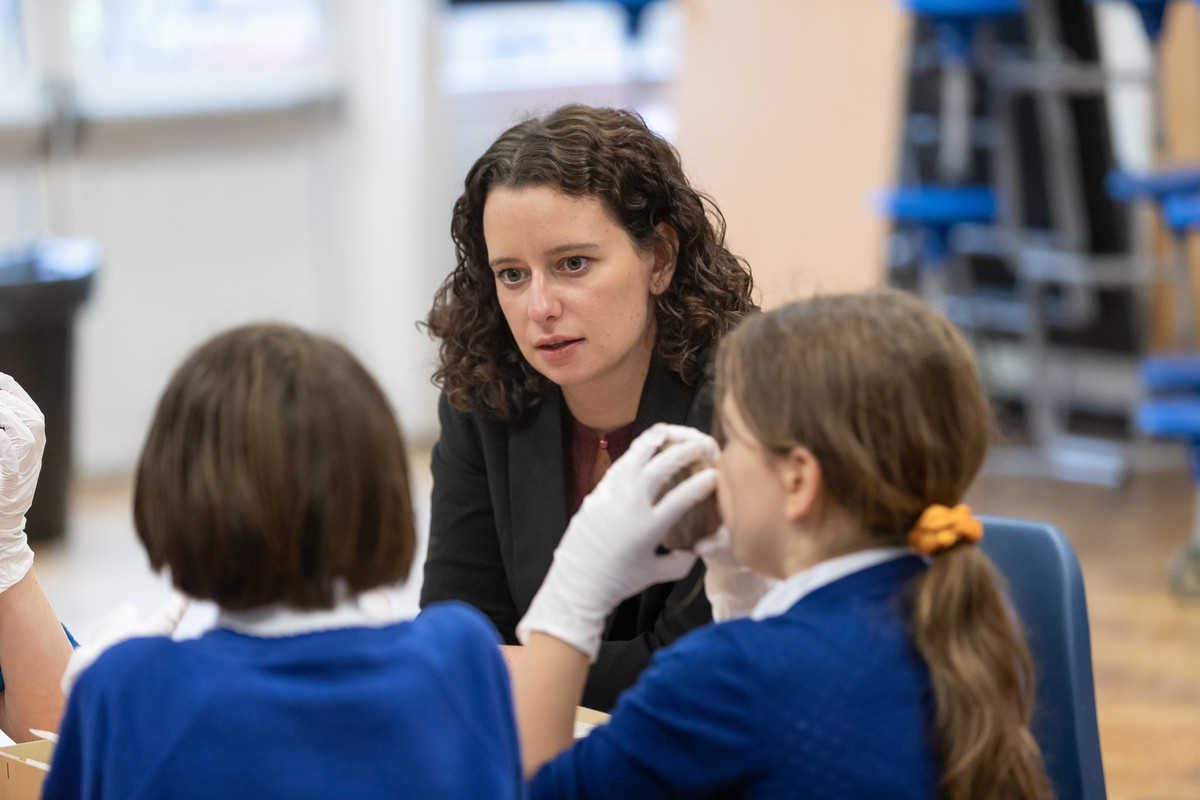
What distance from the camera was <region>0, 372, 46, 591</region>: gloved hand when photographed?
4.06 feet

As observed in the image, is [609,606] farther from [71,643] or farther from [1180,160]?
[1180,160]

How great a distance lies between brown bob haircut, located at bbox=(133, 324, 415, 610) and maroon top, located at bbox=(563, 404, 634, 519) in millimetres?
685

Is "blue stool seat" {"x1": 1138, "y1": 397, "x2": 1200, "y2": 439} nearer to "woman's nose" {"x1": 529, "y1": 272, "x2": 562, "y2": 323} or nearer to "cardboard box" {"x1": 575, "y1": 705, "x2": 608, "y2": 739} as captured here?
"woman's nose" {"x1": 529, "y1": 272, "x2": 562, "y2": 323}

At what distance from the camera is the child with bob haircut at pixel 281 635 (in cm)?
80

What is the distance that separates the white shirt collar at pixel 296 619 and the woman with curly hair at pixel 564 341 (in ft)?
1.77

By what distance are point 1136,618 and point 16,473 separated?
258 centimetres

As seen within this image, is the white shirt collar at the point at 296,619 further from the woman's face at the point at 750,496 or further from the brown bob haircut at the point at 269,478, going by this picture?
the woman's face at the point at 750,496

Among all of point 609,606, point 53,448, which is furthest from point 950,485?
point 53,448

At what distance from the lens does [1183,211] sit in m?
3.28

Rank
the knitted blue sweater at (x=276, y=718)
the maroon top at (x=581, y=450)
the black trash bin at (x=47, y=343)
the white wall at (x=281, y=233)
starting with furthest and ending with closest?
the white wall at (x=281, y=233) < the black trash bin at (x=47, y=343) < the maroon top at (x=581, y=450) < the knitted blue sweater at (x=276, y=718)

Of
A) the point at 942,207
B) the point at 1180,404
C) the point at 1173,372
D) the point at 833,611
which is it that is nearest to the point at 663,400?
the point at 833,611

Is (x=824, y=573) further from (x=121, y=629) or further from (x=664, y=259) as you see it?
(x=664, y=259)

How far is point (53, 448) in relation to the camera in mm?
3732

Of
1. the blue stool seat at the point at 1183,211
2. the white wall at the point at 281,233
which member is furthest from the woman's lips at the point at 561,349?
the white wall at the point at 281,233
